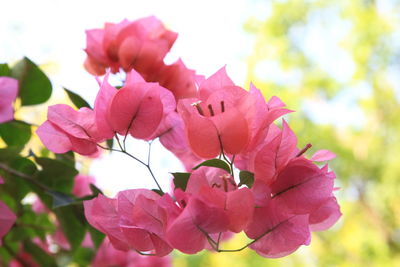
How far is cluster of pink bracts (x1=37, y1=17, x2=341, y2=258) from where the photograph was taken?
27 centimetres

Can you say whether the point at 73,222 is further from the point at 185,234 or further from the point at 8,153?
the point at 185,234

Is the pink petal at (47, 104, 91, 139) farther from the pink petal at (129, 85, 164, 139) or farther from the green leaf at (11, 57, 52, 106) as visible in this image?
the green leaf at (11, 57, 52, 106)

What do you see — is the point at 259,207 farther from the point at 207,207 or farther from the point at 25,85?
the point at 25,85

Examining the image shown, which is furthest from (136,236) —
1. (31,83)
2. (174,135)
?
(31,83)

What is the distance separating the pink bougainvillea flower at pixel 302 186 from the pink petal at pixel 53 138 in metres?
0.15

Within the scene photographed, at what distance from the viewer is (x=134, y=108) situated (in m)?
0.31

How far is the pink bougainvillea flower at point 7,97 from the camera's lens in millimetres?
340

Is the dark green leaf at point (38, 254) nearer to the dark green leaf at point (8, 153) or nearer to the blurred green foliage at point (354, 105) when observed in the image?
the dark green leaf at point (8, 153)

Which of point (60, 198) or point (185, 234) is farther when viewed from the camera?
point (60, 198)

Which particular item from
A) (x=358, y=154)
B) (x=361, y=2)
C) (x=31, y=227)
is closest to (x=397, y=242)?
(x=358, y=154)

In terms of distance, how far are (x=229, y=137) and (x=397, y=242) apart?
14.7ft

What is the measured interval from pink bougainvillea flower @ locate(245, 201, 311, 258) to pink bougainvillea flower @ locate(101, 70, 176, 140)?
0.09 m

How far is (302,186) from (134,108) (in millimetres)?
117

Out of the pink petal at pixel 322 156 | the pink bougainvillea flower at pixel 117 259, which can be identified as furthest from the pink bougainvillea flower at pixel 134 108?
the pink bougainvillea flower at pixel 117 259
